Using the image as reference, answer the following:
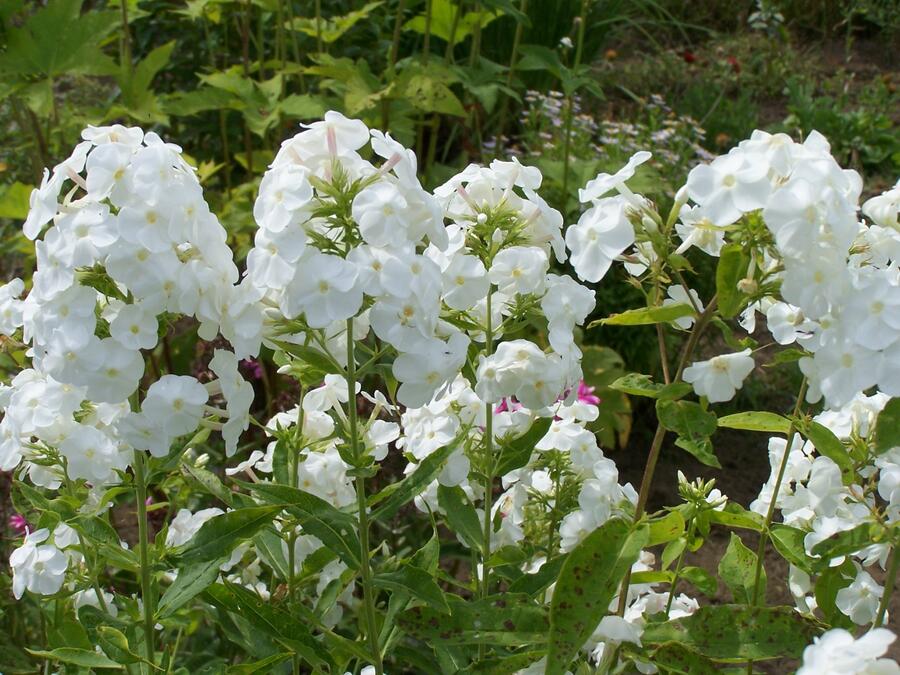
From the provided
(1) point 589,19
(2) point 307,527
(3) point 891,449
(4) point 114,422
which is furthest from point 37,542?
(1) point 589,19

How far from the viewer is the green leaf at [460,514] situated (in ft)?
5.02

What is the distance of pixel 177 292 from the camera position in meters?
1.20

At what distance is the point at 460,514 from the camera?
1.54 metres

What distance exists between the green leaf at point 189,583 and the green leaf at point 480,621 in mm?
244

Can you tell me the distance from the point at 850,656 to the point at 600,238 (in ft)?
1.92

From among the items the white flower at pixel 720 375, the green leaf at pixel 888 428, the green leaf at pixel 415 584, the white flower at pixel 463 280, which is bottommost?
the green leaf at pixel 415 584

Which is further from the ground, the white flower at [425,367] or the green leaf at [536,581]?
the white flower at [425,367]

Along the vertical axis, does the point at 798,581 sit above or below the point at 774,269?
below

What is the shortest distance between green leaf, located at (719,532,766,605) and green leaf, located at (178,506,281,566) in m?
0.69

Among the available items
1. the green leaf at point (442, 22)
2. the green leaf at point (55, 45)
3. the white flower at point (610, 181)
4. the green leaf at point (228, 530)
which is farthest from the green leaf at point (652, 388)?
the green leaf at point (442, 22)

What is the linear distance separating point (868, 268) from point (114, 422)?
95 cm

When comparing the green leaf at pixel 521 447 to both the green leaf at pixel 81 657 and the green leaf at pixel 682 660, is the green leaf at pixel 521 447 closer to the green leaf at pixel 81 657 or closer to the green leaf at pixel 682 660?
the green leaf at pixel 682 660

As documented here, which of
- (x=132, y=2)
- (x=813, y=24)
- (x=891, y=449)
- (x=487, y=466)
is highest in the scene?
(x=891, y=449)

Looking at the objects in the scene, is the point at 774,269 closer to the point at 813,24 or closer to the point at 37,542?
the point at 37,542
